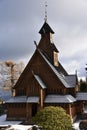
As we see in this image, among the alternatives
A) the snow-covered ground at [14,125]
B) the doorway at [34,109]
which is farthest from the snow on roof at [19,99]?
the snow-covered ground at [14,125]

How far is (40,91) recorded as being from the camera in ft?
115

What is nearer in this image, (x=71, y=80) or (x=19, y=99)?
(x=19, y=99)

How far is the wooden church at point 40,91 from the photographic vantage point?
115ft

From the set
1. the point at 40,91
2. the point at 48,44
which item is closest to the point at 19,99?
the point at 40,91

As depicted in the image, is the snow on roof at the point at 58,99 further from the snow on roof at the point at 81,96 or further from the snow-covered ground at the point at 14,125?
the snow-covered ground at the point at 14,125

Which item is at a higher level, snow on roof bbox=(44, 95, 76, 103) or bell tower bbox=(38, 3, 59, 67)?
bell tower bbox=(38, 3, 59, 67)

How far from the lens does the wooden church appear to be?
1380 inches

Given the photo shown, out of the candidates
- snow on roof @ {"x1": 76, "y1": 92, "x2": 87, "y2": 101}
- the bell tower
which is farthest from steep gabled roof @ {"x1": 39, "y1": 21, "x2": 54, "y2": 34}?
snow on roof @ {"x1": 76, "y1": 92, "x2": 87, "y2": 101}

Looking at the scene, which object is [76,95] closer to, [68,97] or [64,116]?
[68,97]

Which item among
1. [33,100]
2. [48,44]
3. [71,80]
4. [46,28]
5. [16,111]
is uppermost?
[46,28]

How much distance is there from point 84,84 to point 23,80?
17.4 metres

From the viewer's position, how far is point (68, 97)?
117 ft

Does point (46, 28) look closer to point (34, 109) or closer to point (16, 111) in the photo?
point (34, 109)

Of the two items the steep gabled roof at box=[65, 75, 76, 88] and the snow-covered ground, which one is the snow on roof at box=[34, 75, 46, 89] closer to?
the steep gabled roof at box=[65, 75, 76, 88]
